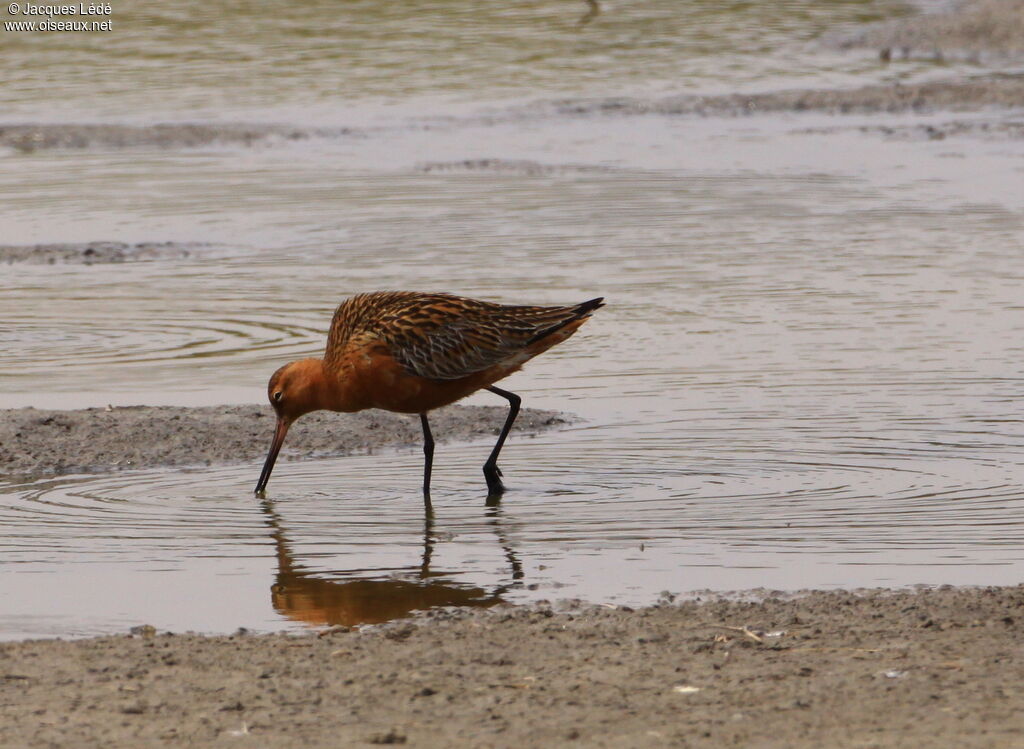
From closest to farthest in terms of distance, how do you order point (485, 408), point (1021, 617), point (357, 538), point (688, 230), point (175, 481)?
point (1021, 617) → point (357, 538) → point (175, 481) → point (485, 408) → point (688, 230)

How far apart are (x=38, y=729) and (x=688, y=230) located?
11.4m

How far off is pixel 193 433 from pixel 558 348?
3.09 meters

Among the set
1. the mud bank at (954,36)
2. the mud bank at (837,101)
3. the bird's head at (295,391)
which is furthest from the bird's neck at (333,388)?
the mud bank at (954,36)

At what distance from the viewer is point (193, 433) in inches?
376

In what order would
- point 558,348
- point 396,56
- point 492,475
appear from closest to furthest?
point 492,475
point 558,348
point 396,56

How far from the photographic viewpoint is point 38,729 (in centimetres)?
523

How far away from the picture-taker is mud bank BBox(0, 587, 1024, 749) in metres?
5.14

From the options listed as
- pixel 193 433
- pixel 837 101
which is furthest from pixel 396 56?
pixel 193 433

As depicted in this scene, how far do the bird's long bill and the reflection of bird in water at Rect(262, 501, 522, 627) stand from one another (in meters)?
1.21

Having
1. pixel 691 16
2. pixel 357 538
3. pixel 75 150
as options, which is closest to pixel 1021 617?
pixel 357 538

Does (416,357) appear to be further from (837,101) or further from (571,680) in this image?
(837,101)

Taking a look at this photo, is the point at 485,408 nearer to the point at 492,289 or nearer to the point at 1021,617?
the point at 492,289

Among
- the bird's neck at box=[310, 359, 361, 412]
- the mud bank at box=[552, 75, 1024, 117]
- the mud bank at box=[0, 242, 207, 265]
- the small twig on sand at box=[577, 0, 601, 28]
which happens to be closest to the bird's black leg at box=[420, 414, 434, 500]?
the bird's neck at box=[310, 359, 361, 412]

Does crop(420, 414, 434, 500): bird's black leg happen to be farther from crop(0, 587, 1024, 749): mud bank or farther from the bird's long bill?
crop(0, 587, 1024, 749): mud bank
